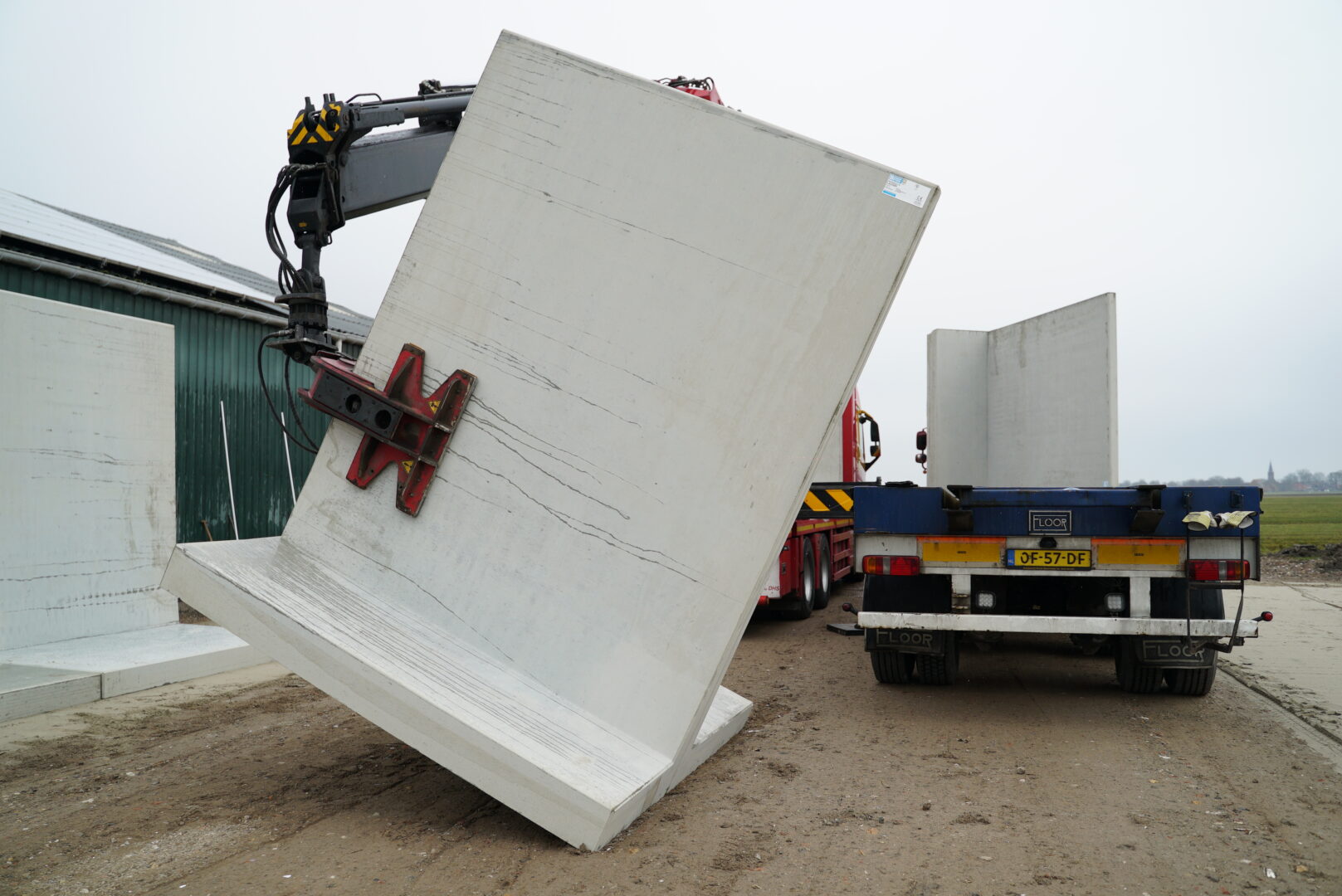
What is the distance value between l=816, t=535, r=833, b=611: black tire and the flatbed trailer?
4.81 metres

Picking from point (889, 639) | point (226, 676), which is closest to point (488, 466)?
point (889, 639)

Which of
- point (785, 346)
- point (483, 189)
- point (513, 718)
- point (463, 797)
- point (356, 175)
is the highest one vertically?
point (356, 175)

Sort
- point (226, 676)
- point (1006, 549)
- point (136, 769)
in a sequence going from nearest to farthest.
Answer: point (136, 769) < point (1006, 549) < point (226, 676)

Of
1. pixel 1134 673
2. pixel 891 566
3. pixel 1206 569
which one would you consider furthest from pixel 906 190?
pixel 1134 673

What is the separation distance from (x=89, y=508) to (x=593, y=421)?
231 inches

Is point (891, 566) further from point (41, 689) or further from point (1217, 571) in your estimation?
point (41, 689)

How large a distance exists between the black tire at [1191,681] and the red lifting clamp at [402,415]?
16.9 ft

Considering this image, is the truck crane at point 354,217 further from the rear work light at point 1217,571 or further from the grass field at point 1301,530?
the grass field at point 1301,530

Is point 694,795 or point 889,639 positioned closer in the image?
point 694,795

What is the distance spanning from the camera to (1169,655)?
5.67m

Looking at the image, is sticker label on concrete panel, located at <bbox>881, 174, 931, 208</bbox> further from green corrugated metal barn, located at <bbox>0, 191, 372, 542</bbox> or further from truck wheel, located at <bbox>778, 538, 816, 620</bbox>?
green corrugated metal barn, located at <bbox>0, 191, 372, 542</bbox>

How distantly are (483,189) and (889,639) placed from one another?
386cm

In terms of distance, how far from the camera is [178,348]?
12.2m

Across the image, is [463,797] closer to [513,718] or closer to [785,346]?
[513,718]
